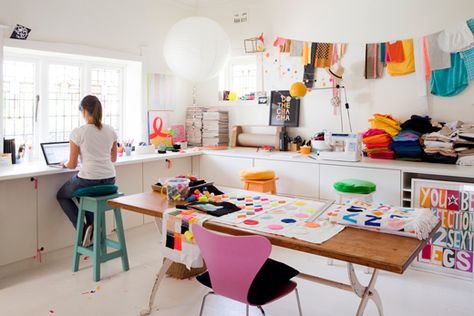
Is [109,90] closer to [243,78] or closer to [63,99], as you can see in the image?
[63,99]

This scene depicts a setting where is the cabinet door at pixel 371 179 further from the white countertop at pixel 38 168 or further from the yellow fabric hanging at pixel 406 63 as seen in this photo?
the white countertop at pixel 38 168

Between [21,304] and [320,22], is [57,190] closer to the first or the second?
[21,304]

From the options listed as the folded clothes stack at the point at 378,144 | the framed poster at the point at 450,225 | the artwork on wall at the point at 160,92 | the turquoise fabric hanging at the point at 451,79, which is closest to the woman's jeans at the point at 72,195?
the artwork on wall at the point at 160,92

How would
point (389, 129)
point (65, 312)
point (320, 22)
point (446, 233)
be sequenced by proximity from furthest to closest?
1. point (320, 22)
2. point (389, 129)
3. point (446, 233)
4. point (65, 312)

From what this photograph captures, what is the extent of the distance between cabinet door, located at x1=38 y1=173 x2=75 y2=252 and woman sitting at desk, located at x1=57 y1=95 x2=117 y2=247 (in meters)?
0.11

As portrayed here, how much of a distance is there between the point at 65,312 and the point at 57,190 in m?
1.22

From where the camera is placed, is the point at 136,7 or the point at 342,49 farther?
the point at 136,7

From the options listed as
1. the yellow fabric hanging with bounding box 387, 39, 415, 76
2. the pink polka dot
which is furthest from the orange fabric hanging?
the pink polka dot

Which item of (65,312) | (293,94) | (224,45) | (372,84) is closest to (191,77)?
(224,45)

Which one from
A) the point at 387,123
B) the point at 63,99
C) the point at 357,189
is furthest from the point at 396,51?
the point at 63,99

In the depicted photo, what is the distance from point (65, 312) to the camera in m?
2.61

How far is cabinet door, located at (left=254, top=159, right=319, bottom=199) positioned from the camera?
3838 mm

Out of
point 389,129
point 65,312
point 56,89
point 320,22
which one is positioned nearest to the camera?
point 65,312

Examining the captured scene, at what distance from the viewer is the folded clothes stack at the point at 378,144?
378 cm
